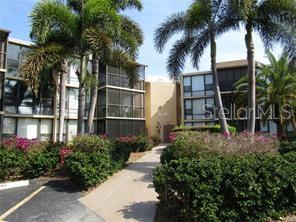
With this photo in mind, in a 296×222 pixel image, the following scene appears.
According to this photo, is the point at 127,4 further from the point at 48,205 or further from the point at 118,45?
the point at 48,205

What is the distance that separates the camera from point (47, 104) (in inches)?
1156

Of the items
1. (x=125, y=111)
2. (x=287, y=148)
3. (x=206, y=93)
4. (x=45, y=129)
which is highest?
(x=206, y=93)

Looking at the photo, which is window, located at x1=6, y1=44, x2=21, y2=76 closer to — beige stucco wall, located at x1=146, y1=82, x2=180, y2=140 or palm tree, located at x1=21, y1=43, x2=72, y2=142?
palm tree, located at x1=21, y1=43, x2=72, y2=142

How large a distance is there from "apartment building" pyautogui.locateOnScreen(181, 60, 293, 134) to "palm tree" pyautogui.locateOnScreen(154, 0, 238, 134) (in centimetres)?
1985

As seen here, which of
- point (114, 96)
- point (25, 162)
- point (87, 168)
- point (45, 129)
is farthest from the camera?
point (114, 96)

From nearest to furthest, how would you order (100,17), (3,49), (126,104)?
1. (100,17)
2. (3,49)
3. (126,104)

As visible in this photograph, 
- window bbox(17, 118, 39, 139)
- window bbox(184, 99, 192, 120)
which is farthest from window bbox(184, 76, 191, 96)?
window bbox(17, 118, 39, 139)

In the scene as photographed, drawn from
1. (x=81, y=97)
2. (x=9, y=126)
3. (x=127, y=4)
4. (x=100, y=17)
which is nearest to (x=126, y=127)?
(x=9, y=126)

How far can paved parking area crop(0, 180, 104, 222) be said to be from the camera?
Answer: 27.8ft

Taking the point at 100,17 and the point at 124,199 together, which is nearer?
the point at 124,199

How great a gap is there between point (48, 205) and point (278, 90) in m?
20.1

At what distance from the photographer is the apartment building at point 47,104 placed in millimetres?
26547

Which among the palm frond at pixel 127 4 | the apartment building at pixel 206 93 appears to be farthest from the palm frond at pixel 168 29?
the apartment building at pixel 206 93

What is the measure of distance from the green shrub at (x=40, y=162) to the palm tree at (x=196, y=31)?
290 inches
